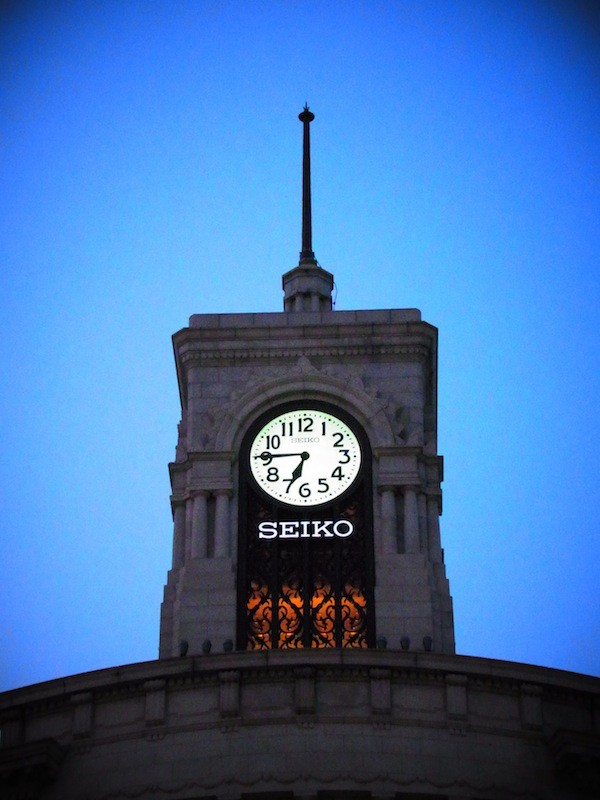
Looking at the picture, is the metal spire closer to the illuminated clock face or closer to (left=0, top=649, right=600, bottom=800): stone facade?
the illuminated clock face

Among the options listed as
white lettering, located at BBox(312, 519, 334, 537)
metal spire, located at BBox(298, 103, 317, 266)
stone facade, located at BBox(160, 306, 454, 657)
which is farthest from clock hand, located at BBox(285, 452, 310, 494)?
metal spire, located at BBox(298, 103, 317, 266)

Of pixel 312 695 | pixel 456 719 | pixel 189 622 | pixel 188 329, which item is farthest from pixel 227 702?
pixel 188 329

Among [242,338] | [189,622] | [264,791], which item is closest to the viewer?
[264,791]

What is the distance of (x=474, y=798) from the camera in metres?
52.0

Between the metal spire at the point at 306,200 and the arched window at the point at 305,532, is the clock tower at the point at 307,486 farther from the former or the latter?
the metal spire at the point at 306,200

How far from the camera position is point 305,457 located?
2623 inches

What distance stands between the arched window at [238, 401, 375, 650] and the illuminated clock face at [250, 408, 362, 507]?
29 millimetres

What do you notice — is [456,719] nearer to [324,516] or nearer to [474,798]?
[474,798]

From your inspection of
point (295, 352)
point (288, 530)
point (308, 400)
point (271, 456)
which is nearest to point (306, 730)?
point (288, 530)

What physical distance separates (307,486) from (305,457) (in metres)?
0.96

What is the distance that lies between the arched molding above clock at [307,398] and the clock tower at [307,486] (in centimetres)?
4

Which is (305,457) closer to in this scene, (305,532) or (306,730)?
(305,532)

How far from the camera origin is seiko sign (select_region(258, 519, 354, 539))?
65438 millimetres

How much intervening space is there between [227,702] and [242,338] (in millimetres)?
18617
